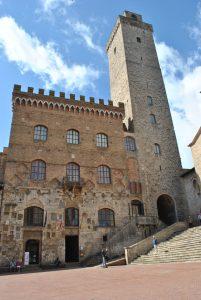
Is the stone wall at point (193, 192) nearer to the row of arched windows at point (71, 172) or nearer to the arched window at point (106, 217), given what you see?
the arched window at point (106, 217)

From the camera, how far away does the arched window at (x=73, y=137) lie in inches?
1083

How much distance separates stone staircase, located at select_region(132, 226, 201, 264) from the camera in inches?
638

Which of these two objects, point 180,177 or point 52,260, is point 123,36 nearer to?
point 180,177

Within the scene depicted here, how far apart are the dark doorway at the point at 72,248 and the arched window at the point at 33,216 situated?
9.96 feet

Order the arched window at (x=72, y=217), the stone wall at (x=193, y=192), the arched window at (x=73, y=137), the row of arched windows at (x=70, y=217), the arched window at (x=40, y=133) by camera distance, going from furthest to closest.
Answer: the arched window at (x=73, y=137) < the stone wall at (x=193, y=192) < the arched window at (x=40, y=133) < the arched window at (x=72, y=217) < the row of arched windows at (x=70, y=217)

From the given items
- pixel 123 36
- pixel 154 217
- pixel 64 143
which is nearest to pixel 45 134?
pixel 64 143

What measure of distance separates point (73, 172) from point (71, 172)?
208 millimetres

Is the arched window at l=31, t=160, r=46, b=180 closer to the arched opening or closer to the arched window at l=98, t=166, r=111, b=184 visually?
the arched window at l=98, t=166, r=111, b=184

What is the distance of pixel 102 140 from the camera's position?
2883 cm

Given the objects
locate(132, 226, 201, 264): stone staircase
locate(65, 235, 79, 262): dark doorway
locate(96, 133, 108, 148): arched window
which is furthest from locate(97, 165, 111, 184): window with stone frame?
locate(132, 226, 201, 264): stone staircase

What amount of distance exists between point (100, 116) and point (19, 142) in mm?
9732

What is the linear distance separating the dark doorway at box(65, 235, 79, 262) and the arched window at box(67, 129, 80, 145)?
958 centimetres

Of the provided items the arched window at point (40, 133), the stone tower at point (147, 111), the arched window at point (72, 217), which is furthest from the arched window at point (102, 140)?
the arched window at point (72, 217)

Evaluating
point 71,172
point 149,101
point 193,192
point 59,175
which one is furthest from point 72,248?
point 149,101
